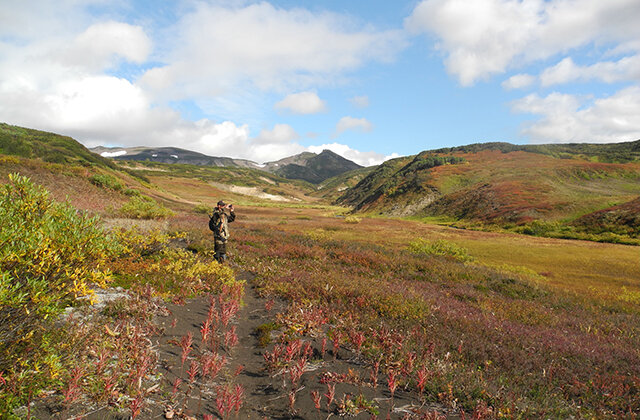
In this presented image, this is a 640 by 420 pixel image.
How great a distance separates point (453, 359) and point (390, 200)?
300 ft

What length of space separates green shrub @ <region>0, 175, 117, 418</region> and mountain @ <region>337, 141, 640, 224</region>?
165 feet

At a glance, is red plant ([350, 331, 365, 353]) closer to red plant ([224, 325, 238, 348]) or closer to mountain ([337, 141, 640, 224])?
red plant ([224, 325, 238, 348])

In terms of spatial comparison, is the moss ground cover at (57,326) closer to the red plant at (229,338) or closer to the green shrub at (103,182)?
the red plant at (229,338)

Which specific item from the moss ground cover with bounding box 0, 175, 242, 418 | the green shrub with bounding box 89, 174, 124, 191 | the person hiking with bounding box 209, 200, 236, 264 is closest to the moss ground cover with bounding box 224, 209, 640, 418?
the person hiking with bounding box 209, 200, 236, 264

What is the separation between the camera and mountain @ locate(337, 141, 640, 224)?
45.7 metres

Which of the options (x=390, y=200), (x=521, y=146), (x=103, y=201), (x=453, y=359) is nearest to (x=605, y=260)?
(x=453, y=359)

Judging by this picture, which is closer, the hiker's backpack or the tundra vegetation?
the tundra vegetation

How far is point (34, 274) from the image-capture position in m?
3.72

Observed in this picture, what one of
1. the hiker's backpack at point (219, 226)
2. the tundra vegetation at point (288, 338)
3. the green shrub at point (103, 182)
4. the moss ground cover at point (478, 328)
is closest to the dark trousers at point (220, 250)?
the hiker's backpack at point (219, 226)

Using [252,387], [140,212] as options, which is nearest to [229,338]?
[252,387]

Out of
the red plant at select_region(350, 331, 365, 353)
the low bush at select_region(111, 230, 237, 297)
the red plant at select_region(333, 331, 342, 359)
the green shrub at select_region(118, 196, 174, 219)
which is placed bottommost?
the red plant at select_region(333, 331, 342, 359)

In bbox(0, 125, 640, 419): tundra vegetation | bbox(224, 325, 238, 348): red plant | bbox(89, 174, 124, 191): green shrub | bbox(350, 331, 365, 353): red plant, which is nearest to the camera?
bbox(0, 125, 640, 419): tundra vegetation

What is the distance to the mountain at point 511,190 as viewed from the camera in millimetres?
45688

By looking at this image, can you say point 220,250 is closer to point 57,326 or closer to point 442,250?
point 57,326
